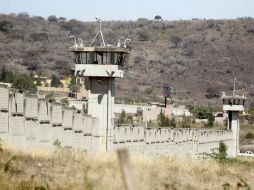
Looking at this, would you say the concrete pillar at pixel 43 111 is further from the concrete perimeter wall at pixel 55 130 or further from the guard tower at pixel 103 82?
the guard tower at pixel 103 82

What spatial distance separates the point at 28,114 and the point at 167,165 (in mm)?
12881

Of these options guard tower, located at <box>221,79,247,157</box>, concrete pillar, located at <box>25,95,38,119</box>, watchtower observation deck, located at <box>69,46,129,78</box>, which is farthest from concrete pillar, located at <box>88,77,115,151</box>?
guard tower, located at <box>221,79,247,157</box>

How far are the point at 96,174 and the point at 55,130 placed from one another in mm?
19614

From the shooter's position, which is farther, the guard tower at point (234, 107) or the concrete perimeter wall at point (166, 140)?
the guard tower at point (234, 107)

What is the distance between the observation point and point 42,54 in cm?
19212

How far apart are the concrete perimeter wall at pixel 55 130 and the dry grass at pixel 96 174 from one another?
4.20 m

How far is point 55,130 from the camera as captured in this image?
34406 millimetres

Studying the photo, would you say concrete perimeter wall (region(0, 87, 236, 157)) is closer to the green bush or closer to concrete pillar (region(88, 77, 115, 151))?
concrete pillar (region(88, 77, 115, 151))

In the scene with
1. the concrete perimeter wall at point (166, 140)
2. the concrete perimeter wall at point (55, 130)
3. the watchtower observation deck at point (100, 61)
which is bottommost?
the concrete perimeter wall at point (166, 140)

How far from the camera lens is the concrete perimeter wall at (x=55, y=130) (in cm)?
2883

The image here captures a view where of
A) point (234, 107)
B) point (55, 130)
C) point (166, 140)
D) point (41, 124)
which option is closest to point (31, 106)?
point (41, 124)

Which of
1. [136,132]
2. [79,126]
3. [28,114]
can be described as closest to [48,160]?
[28,114]

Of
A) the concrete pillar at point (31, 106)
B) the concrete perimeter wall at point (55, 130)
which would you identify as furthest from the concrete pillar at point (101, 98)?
the concrete pillar at point (31, 106)

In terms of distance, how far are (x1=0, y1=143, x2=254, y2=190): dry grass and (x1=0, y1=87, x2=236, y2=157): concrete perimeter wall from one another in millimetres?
4201
